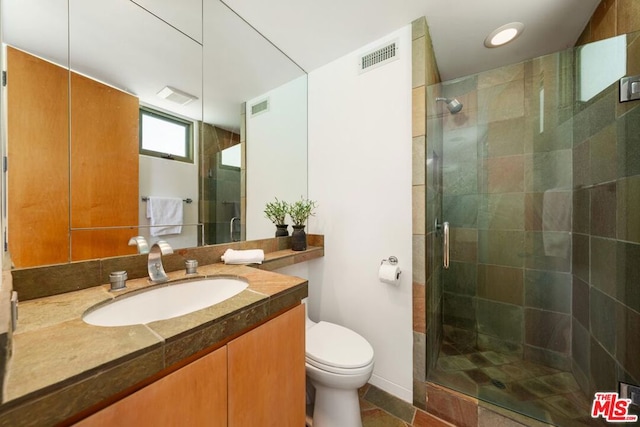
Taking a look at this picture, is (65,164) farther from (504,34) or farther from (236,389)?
(504,34)

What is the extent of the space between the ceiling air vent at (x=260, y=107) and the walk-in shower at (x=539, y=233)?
3.69ft

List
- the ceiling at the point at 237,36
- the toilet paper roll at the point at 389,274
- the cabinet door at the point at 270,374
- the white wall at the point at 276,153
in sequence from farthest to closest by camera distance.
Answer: the white wall at the point at 276,153, the toilet paper roll at the point at 389,274, the ceiling at the point at 237,36, the cabinet door at the point at 270,374

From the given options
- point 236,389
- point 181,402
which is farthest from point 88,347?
point 236,389

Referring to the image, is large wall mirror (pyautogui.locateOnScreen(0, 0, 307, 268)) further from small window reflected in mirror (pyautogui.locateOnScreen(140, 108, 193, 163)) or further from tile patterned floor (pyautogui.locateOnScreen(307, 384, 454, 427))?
tile patterned floor (pyautogui.locateOnScreen(307, 384, 454, 427))

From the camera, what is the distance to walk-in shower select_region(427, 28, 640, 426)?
1166 millimetres

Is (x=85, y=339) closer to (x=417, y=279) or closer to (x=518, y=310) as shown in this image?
(x=417, y=279)

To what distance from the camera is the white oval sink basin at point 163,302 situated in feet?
2.55

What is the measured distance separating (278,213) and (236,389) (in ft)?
3.75

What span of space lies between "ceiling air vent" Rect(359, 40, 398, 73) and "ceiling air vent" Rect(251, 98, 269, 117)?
28.5 inches

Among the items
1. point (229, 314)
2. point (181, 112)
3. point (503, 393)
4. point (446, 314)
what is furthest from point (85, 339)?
point (446, 314)

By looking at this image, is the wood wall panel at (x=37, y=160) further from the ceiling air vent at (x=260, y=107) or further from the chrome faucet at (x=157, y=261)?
the ceiling air vent at (x=260, y=107)

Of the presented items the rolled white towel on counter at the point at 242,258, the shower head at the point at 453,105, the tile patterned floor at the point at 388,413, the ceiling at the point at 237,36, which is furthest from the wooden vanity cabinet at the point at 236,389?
the shower head at the point at 453,105

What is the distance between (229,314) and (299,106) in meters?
1.72

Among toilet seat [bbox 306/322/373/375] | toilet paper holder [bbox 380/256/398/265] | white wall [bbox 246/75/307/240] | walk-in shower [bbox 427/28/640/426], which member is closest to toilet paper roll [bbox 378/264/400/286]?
toilet paper holder [bbox 380/256/398/265]
